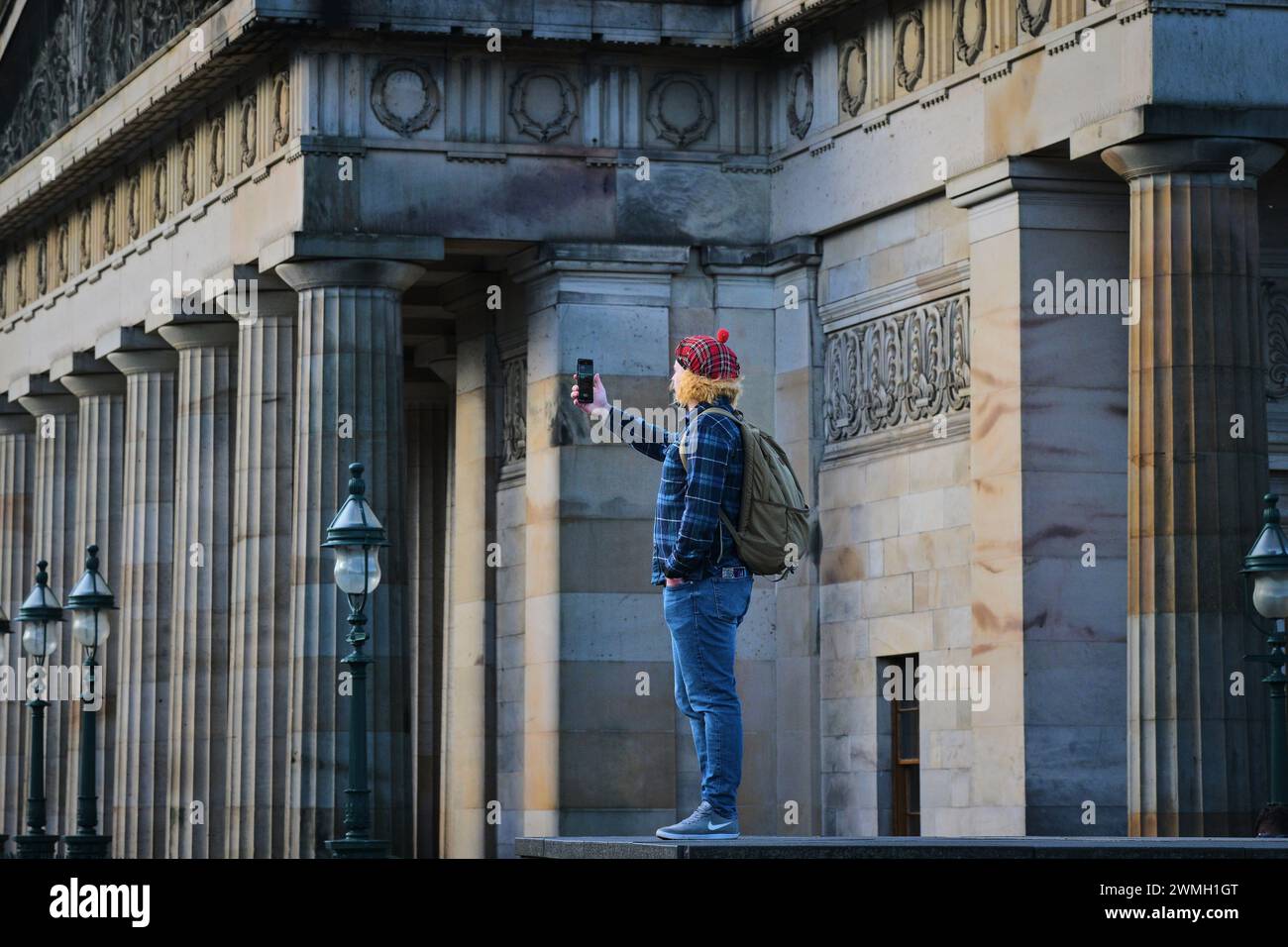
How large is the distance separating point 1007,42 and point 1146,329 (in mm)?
3817

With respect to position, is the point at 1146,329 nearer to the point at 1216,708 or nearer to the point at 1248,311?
the point at 1248,311

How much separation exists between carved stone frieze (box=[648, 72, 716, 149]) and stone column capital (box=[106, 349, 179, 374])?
1057 centimetres

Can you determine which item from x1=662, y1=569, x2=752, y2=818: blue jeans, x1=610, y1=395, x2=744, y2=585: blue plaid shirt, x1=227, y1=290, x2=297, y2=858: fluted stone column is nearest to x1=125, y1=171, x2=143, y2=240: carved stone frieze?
x1=227, y1=290, x2=297, y2=858: fluted stone column

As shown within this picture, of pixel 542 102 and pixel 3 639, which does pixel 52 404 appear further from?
pixel 542 102

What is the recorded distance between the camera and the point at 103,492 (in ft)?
160

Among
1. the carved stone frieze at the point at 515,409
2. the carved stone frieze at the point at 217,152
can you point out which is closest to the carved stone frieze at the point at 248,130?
the carved stone frieze at the point at 217,152

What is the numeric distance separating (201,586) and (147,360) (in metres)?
4.20

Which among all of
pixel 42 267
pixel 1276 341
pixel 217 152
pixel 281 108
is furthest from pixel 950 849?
pixel 42 267

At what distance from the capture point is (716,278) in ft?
121

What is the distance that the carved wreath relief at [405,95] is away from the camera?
36.4 metres

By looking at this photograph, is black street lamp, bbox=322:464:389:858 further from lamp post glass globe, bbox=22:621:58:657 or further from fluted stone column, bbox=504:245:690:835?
lamp post glass globe, bbox=22:621:58:657

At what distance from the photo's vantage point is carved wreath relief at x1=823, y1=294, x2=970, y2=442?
3322 centimetres
